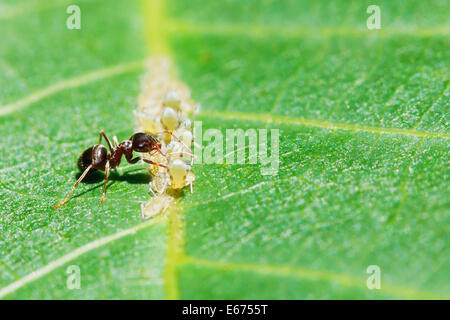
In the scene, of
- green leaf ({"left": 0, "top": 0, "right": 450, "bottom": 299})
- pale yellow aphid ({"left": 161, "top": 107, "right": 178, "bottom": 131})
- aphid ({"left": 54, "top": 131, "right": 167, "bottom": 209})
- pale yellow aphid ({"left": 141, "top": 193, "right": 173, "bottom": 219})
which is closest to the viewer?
green leaf ({"left": 0, "top": 0, "right": 450, "bottom": 299})

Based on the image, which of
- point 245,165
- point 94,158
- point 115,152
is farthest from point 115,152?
point 245,165

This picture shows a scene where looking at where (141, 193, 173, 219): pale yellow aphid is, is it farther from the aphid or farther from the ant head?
the ant head

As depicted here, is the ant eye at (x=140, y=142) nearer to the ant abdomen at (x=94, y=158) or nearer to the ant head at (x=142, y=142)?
the ant head at (x=142, y=142)

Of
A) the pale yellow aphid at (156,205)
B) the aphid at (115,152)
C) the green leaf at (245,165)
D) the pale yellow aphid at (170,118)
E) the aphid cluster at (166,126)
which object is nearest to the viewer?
the green leaf at (245,165)

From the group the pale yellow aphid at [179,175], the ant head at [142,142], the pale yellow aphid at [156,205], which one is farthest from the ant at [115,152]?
A: the pale yellow aphid at [156,205]

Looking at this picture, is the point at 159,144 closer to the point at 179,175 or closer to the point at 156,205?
the point at 179,175

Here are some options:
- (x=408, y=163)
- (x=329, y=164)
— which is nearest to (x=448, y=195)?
(x=408, y=163)

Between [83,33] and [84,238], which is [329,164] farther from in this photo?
[83,33]

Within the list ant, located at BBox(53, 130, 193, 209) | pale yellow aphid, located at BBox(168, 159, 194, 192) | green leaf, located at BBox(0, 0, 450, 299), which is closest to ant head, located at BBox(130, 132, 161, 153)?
ant, located at BBox(53, 130, 193, 209)

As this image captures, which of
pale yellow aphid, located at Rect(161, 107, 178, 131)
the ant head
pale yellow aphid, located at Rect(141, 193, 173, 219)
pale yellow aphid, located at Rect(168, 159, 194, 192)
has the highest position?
pale yellow aphid, located at Rect(161, 107, 178, 131)
